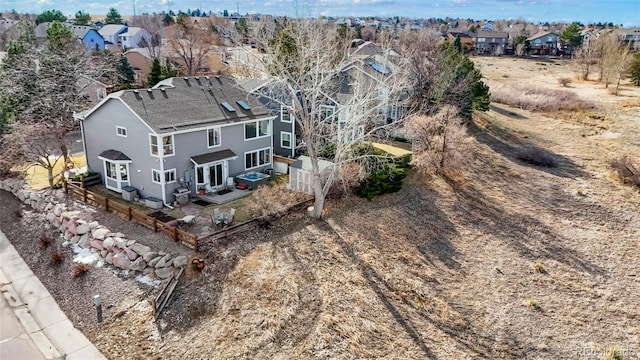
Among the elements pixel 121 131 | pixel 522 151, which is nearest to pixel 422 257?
pixel 121 131

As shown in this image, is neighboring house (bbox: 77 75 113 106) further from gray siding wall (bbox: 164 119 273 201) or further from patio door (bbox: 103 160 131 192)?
gray siding wall (bbox: 164 119 273 201)

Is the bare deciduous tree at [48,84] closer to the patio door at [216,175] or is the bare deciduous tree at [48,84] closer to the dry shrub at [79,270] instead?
the patio door at [216,175]

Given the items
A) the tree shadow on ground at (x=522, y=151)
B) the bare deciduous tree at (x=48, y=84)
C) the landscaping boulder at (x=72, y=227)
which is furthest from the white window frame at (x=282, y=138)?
the tree shadow on ground at (x=522, y=151)

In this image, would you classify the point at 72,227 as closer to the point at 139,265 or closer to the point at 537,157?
the point at 139,265

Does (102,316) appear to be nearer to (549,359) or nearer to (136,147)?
(136,147)

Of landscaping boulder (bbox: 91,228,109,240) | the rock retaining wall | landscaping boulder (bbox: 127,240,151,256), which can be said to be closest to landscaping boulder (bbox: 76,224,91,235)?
the rock retaining wall

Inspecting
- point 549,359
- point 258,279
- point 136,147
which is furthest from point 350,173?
point 549,359
